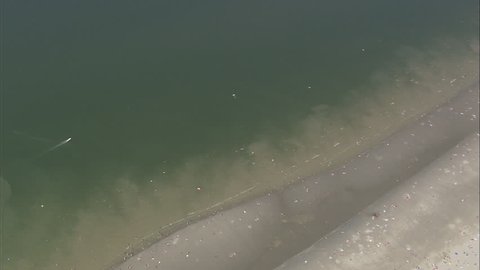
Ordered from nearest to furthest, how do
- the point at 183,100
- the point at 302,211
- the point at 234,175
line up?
1. the point at 302,211
2. the point at 234,175
3. the point at 183,100

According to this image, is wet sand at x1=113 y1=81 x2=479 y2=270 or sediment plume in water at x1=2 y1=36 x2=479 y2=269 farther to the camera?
sediment plume in water at x1=2 y1=36 x2=479 y2=269

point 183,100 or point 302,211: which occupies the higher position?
point 183,100

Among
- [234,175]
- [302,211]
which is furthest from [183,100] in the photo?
[302,211]

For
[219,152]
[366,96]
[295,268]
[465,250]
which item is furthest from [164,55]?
[465,250]

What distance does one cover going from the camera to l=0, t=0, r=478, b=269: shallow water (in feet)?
53.9

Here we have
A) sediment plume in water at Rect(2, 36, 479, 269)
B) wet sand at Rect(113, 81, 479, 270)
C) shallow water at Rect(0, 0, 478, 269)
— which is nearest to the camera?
wet sand at Rect(113, 81, 479, 270)

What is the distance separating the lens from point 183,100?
65.7ft

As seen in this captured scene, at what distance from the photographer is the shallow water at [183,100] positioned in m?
16.4

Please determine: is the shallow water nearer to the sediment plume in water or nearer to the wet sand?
the sediment plume in water

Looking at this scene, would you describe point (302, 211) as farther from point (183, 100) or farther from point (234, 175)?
point (183, 100)

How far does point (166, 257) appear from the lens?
49.4 feet

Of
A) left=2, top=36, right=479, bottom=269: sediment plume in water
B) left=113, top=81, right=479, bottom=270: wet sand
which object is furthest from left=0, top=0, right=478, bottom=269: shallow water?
left=113, top=81, right=479, bottom=270: wet sand

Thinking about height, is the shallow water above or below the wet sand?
above

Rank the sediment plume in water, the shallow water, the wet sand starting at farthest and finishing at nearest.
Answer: the shallow water, the sediment plume in water, the wet sand
